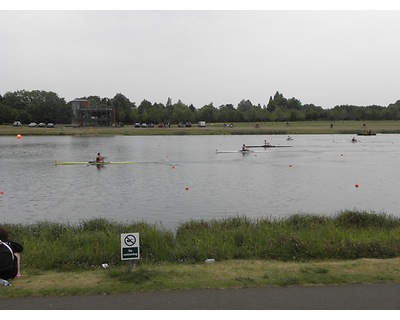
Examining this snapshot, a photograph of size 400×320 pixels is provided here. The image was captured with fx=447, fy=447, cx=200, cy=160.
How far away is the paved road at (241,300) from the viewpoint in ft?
25.0

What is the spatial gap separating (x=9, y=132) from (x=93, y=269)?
122 metres

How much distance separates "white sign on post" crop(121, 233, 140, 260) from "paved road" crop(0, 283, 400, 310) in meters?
1.54

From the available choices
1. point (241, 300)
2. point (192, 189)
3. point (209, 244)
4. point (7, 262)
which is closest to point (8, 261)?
A: point (7, 262)

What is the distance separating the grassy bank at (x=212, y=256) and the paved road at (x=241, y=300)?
0.38 meters

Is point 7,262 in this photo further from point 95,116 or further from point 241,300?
point 95,116

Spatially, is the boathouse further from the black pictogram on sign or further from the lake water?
the black pictogram on sign

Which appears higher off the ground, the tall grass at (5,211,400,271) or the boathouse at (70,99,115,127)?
the boathouse at (70,99,115,127)

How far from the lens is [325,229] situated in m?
15.4

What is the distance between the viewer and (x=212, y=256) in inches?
484

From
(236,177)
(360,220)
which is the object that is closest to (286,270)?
(360,220)

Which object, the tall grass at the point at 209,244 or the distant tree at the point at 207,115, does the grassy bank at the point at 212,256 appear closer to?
the tall grass at the point at 209,244

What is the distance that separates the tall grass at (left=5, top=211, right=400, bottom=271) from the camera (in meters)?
12.0

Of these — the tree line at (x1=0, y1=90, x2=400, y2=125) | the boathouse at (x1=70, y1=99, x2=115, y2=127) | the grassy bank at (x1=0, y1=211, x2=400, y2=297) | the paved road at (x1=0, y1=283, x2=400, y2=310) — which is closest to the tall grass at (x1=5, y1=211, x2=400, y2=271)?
the grassy bank at (x1=0, y1=211, x2=400, y2=297)

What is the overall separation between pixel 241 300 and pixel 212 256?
4.38 metres
